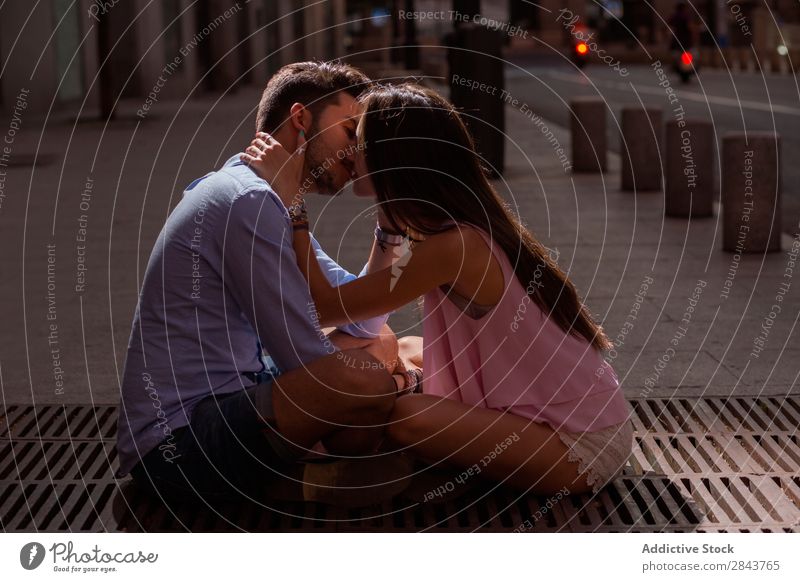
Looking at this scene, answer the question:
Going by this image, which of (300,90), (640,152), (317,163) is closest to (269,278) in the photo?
(317,163)

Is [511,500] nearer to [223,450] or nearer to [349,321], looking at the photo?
[349,321]

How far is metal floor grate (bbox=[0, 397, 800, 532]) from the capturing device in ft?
12.5

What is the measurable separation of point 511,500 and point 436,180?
3.44 ft

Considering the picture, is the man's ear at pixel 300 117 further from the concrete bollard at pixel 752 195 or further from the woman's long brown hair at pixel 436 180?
the concrete bollard at pixel 752 195

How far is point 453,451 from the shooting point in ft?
12.7

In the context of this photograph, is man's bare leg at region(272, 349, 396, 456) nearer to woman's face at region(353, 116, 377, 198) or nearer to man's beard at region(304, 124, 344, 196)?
woman's face at region(353, 116, 377, 198)

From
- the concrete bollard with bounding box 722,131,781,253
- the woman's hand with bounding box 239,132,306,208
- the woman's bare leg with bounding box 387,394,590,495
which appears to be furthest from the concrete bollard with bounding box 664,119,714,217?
the woman's hand with bounding box 239,132,306,208

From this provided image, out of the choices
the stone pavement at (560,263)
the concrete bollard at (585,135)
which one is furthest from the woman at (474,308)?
the concrete bollard at (585,135)

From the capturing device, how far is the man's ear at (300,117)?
383 cm

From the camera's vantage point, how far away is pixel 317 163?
392cm
